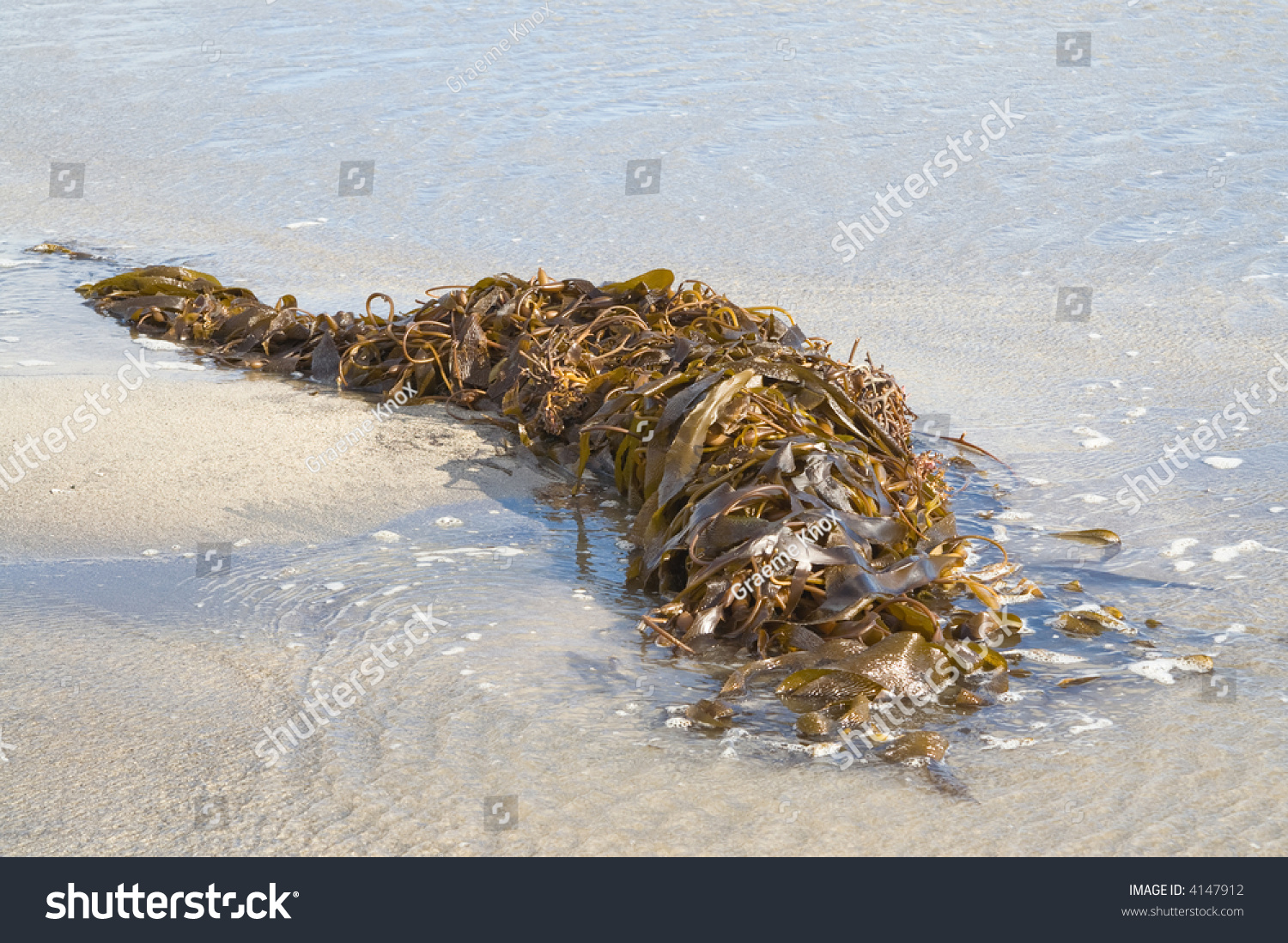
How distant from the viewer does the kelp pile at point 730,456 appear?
2.30m

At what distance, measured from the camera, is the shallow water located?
6.16 ft

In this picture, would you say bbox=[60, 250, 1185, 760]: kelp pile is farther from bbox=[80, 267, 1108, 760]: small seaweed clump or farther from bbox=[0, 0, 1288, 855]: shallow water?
bbox=[0, 0, 1288, 855]: shallow water

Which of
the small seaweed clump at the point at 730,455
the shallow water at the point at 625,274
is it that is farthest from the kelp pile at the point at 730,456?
the shallow water at the point at 625,274

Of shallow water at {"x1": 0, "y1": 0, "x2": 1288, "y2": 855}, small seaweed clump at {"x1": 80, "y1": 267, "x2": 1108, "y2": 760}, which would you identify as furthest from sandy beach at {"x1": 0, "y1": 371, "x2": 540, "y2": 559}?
small seaweed clump at {"x1": 80, "y1": 267, "x2": 1108, "y2": 760}

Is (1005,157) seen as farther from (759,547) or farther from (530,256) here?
(759,547)

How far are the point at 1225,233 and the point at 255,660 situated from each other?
179 inches

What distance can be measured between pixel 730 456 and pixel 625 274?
223cm

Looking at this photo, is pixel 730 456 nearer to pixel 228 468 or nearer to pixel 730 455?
pixel 730 455

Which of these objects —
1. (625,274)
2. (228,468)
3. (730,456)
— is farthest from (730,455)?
(625,274)

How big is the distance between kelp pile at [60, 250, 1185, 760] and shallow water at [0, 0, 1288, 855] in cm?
13

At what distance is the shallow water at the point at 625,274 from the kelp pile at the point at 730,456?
0.41 feet

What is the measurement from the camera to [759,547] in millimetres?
2455

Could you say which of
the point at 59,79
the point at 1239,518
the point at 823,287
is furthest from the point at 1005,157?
the point at 59,79

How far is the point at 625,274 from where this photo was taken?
16.0 feet
